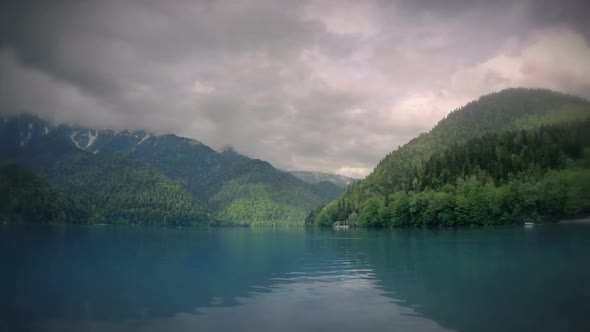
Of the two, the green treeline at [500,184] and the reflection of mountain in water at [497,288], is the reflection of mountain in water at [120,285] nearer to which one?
the reflection of mountain in water at [497,288]

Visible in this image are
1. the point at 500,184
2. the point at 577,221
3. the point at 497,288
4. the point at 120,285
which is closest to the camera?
the point at 497,288

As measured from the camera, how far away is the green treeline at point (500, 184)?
13300 cm

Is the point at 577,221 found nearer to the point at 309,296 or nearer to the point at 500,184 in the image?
the point at 500,184

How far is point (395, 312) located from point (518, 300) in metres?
8.25

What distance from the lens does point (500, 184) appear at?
153 meters

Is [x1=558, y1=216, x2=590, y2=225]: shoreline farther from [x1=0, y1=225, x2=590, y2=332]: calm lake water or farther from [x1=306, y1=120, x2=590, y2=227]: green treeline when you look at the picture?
[x1=0, y1=225, x2=590, y2=332]: calm lake water

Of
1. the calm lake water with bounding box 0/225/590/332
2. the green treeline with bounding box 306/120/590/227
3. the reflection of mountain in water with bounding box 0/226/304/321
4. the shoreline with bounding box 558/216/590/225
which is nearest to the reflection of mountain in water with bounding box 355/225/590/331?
the calm lake water with bounding box 0/225/590/332

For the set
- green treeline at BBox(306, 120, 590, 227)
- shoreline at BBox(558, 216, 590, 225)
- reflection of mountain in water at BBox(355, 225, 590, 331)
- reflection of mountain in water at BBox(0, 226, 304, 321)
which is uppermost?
green treeline at BBox(306, 120, 590, 227)

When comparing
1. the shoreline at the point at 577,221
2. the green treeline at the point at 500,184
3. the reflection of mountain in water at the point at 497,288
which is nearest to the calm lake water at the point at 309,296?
the reflection of mountain in water at the point at 497,288

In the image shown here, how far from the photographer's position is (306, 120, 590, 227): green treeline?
13300cm

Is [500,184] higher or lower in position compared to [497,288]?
higher

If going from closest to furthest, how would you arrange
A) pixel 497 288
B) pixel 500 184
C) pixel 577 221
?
pixel 497 288, pixel 577 221, pixel 500 184

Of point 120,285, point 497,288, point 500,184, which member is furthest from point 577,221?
point 120,285

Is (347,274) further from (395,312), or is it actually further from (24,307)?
(24,307)
